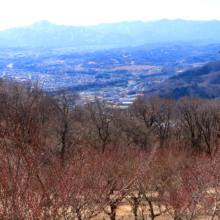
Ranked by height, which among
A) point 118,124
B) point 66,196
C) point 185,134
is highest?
point 66,196

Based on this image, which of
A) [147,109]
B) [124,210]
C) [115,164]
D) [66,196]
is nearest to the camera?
[66,196]

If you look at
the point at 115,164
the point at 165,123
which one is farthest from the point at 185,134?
the point at 115,164

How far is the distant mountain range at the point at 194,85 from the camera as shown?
8812 cm

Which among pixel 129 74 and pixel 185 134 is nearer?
pixel 185 134

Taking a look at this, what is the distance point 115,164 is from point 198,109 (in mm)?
19957

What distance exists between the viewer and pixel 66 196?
565 cm

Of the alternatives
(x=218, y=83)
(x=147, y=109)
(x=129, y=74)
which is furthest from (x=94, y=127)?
(x=129, y=74)

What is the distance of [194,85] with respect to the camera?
9519 centimetres

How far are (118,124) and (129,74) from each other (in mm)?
136997

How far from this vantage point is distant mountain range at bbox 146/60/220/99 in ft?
289

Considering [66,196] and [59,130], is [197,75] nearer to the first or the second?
[59,130]

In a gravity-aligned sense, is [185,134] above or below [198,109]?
below

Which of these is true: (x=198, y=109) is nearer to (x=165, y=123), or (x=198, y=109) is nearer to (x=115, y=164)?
(x=165, y=123)

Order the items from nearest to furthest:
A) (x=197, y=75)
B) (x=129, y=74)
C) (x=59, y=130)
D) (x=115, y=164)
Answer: (x=115, y=164), (x=59, y=130), (x=197, y=75), (x=129, y=74)
